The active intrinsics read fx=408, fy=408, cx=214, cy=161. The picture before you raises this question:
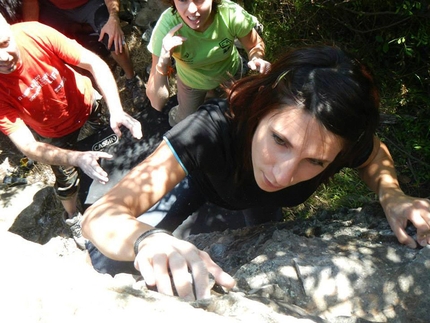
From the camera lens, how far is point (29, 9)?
13.7ft

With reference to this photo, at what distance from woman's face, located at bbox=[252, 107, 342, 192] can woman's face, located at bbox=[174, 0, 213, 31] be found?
4.57 feet

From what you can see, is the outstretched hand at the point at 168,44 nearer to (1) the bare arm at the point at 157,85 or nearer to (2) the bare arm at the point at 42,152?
(1) the bare arm at the point at 157,85

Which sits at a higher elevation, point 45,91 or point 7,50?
point 7,50

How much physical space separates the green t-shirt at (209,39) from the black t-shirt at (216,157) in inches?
39.3

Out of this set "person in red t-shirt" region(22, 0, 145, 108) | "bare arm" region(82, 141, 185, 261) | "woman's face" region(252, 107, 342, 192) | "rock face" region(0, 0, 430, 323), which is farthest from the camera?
"person in red t-shirt" region(22, 0, 145, 108)

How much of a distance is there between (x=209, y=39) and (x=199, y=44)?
3.4 inches

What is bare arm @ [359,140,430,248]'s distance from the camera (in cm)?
184

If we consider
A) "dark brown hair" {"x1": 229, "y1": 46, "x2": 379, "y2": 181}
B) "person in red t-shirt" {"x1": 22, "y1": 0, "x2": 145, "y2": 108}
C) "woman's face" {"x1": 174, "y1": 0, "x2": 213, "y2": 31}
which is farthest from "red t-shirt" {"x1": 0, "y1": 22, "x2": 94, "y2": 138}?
"dark brown hair" {"x1": 229, "y1": 46, "x2": 379, "y2": 181}

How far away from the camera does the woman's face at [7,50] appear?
2652 mm

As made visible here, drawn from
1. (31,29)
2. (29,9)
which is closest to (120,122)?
(31,29)

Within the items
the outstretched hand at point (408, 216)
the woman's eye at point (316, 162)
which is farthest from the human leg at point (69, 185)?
the outstretched hand at point (408, 216)

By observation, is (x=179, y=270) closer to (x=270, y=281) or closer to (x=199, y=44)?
(x=270, y=281)

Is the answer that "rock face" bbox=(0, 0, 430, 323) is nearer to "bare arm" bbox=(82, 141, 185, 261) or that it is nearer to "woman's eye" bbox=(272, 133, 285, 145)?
"bare arm" bbox=(82, 141, 185, 261)

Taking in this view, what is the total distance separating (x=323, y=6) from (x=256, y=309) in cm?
354
